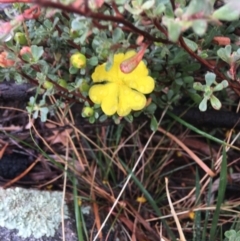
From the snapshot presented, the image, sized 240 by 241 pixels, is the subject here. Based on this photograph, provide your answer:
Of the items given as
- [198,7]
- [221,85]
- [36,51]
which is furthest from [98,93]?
[198,7]

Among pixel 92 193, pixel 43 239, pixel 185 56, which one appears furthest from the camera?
pixel 92 193

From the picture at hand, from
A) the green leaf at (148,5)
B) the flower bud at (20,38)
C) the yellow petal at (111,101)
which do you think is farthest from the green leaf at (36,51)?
the green leaf at (148,5)

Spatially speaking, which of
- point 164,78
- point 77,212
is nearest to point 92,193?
point 77,212

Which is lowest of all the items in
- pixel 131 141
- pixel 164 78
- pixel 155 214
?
pixel 155 214

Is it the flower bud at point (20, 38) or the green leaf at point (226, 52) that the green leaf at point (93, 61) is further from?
the green leaf at point (226, 52)

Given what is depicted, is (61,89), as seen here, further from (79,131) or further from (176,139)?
(176,139)

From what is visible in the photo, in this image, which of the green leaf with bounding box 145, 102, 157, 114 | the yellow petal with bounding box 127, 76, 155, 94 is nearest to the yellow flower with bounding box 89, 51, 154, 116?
the yellow petal with bounding box 127, 76, 155, 94

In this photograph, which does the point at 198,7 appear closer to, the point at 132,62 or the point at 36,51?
the point at 132,62
